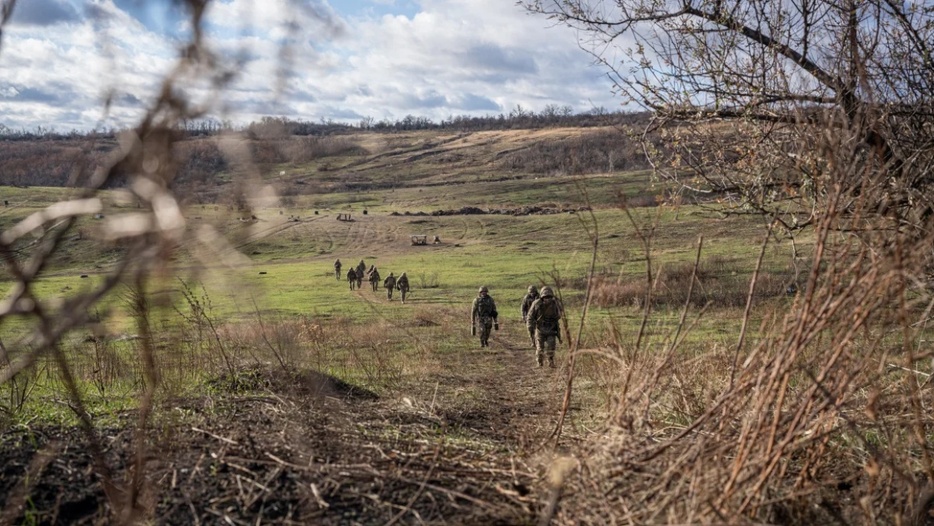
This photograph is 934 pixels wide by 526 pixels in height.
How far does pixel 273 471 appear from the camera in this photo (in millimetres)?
4191

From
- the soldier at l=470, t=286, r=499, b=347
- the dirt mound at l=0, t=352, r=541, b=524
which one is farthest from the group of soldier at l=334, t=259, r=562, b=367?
the dirt mound at l=0, t=352, r=541, b=524

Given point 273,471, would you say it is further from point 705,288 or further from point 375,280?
point 375,280

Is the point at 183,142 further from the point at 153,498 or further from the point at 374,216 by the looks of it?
the point at 374,216

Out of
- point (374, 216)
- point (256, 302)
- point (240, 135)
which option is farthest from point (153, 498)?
point (374, 216)

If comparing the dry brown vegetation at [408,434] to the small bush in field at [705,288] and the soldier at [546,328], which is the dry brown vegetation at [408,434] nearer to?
the soldier at [546,328]

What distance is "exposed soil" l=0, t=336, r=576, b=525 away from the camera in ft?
12.5

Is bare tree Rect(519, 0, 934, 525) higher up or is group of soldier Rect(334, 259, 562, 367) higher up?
bare tree Rect(519, 0, 934, 525)

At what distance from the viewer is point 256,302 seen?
2074 millimetres

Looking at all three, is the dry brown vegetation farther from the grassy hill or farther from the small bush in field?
the small bush in field

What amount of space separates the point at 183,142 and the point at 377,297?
3672 cm

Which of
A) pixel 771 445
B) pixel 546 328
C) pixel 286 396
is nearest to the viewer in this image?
pixel 771 445

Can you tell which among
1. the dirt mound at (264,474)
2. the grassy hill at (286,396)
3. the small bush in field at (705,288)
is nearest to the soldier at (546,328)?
the grassy hill at (286,396)

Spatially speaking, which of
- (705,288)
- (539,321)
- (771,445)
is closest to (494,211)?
(705,288)

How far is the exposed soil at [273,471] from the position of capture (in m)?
3.81
